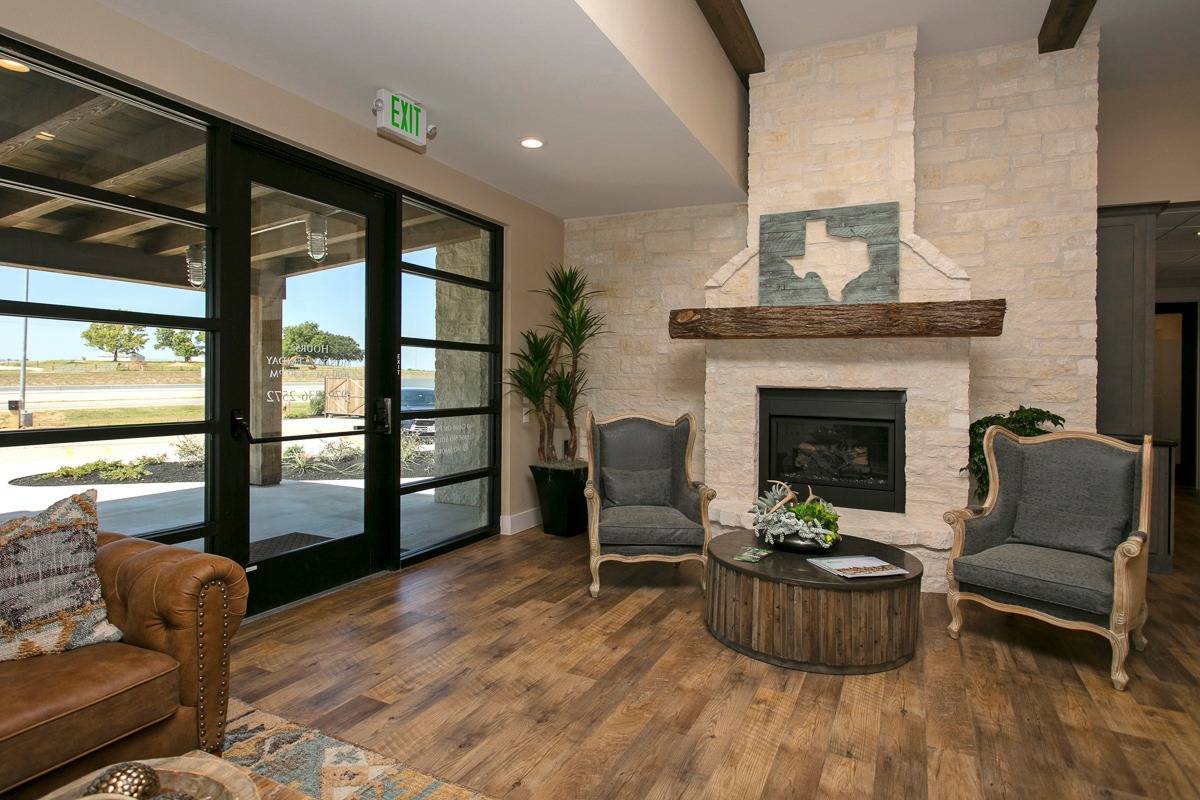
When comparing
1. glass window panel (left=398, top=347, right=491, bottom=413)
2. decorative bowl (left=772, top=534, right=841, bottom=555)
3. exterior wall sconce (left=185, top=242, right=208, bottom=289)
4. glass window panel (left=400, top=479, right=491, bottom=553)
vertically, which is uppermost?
exterior wall sconce (left=185, top=242, right=208, bottom=289)

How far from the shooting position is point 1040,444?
3361 mm

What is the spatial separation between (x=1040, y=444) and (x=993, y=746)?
1.73m

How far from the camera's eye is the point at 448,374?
4.76 m

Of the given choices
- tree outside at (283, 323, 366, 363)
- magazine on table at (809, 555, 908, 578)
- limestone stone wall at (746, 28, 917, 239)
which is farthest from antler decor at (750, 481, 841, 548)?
tree outside at (283, 323, 366, 363)

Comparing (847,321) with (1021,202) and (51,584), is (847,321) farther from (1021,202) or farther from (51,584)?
(51,584)

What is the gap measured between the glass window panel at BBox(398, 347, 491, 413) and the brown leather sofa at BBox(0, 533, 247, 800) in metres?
2.27

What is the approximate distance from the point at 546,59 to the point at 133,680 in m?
2.71

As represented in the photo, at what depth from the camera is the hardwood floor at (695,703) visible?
81.1 inches

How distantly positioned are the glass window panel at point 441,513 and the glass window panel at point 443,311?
1095 mm

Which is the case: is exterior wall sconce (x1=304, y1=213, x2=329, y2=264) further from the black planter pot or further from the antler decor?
the antler decor

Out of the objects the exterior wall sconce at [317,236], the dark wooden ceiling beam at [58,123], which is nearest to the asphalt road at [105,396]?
the dark wooden ceiling beam at [58,123]

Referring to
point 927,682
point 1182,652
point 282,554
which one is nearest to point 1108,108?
point 1182,652

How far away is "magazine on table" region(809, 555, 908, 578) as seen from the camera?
285cm

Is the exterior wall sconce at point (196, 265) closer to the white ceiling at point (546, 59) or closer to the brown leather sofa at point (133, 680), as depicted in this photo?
the white ceiling at point (546, 59)
